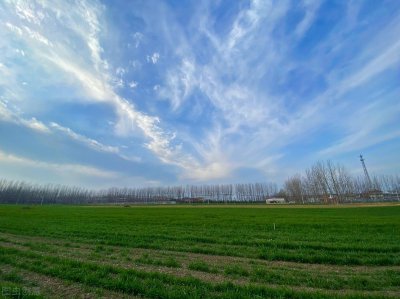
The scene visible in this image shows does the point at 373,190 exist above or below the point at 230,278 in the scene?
above

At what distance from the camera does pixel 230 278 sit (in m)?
Result: 7.88

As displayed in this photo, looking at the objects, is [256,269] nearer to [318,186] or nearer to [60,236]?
[60,236]

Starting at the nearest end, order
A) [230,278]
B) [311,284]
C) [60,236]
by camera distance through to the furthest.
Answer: [311,284] < [230,278] < [60,236]

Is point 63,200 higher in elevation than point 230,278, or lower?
higher

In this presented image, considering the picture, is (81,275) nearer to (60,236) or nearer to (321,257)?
(321,257)

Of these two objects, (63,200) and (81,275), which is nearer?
(81,275)

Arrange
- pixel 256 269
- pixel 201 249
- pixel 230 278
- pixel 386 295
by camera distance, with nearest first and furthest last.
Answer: pixel 386 295 < pixel 230 278 < pixel 256 269 < pixel 201 249

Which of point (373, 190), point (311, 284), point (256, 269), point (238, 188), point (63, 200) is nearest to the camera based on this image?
point (311, 284)

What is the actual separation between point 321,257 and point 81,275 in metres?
10.4

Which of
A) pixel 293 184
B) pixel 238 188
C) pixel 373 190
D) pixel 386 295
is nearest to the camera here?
pixel 386 295

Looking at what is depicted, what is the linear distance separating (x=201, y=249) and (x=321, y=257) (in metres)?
6.06

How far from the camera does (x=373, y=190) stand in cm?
11756

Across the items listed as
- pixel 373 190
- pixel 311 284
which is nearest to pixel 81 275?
pixel 311 284

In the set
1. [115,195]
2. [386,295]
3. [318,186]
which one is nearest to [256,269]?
[386,295]
